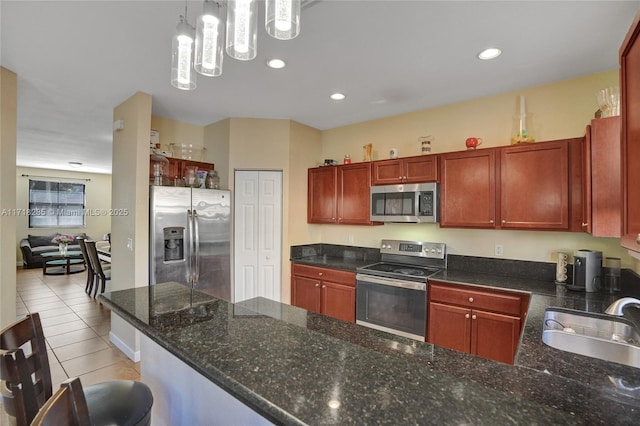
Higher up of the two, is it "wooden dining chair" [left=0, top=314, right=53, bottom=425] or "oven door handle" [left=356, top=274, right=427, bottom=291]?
"wooden dining chair" [left=0, top=314, right=53, bottom=425]

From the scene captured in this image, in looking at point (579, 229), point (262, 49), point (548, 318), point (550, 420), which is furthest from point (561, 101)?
point (550, 420)

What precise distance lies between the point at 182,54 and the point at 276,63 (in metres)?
1.11

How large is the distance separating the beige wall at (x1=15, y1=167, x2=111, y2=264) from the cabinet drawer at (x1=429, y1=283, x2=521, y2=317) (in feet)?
32.8

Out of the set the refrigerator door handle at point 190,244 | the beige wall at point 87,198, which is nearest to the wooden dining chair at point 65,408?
the refrigerator door handle at point 190,244

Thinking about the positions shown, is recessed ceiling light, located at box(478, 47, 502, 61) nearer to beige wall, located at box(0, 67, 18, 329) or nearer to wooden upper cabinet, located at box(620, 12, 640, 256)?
wooden upper cabinet, located at box(620, 12, 640, 256)

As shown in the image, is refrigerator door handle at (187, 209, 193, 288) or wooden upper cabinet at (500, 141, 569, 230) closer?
wooden upper cabinet at (500, 141, 569, 230)

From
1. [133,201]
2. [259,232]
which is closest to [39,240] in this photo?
[133,201]

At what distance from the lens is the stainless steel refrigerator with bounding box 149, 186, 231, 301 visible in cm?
310

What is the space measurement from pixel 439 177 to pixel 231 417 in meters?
2.79

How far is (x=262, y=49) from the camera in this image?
87.0 inches

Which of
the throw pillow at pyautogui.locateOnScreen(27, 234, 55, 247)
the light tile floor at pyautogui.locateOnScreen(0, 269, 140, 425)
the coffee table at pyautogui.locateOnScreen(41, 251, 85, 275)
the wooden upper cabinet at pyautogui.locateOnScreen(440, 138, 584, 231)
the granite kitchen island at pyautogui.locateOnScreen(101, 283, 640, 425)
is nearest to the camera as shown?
the granite kitchen island at pyautogui.locateOnScreen(101, 283, 640, 425)

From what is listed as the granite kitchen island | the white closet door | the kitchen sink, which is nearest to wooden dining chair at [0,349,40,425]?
the granite kitchen island

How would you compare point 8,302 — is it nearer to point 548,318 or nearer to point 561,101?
point 548,318

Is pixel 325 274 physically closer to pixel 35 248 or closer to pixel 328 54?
pixel 328 54
